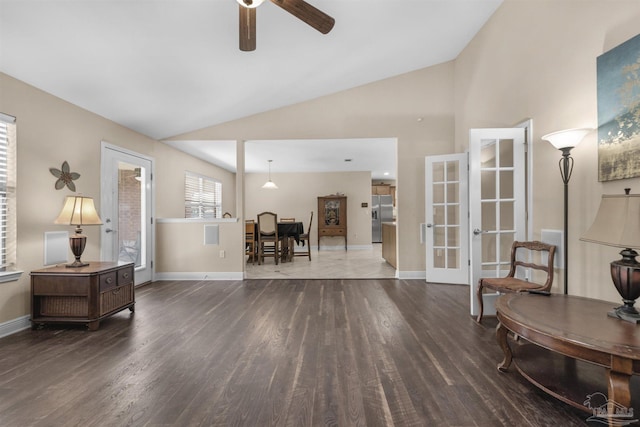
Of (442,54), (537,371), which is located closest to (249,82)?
(442,54)

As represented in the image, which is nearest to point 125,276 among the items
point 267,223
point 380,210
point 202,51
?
point 202,51

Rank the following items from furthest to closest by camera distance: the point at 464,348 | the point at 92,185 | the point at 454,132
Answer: the point at 454,132, the point at 92,185, the point at 464,348

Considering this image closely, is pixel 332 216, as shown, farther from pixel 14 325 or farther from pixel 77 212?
pixel 14 325

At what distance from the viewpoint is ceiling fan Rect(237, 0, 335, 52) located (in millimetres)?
1890

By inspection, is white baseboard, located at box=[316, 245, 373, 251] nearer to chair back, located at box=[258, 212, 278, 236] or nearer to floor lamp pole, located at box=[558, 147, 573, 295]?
chair back, located at box=[258, 212, 278, 236]

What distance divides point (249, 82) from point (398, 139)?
2382 mm

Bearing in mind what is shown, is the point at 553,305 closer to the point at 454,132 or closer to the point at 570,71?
the point at 570,71

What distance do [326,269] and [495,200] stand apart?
3.27m

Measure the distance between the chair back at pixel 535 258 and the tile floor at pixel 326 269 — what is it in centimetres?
211

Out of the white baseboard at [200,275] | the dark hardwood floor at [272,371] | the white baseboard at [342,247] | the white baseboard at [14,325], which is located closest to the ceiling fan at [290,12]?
the dark hardwood floor at [272,371]

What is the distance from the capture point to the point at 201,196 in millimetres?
6738

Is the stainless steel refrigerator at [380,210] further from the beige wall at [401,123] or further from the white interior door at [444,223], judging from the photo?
the white interior door at [444,223]

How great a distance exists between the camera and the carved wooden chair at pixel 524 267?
A: 2408 mm

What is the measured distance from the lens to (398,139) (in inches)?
179
